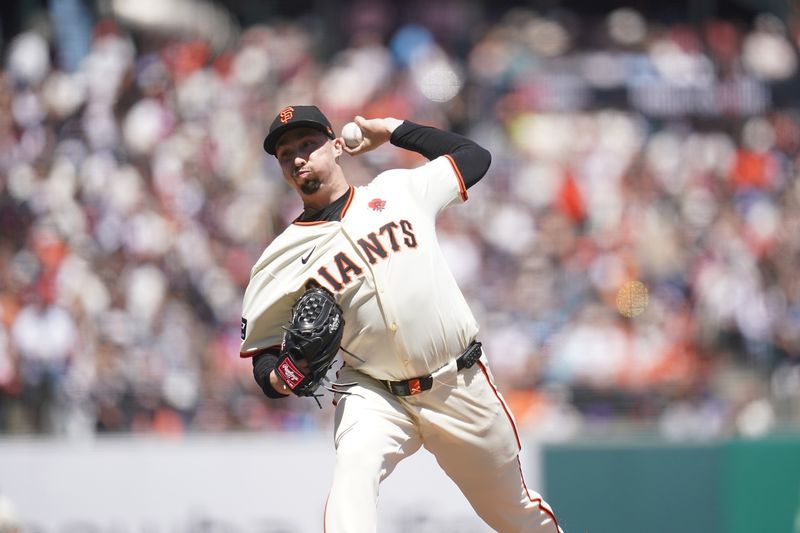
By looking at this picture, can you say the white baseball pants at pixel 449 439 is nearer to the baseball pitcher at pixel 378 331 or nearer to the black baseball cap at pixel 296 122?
the baseball pitcher at pixel 378 331

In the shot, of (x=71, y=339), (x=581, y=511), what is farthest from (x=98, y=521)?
(x=581, y=511)

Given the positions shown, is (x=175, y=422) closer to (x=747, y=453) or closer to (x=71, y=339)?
(x=71, y=339)

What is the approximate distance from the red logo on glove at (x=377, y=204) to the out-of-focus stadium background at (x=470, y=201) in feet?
11.3

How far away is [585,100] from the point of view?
12.8 metres

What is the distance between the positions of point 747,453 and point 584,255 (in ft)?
10.6

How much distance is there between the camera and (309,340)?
4.58 meters

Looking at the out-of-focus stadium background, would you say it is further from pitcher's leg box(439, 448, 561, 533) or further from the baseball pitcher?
the baseball pitcher

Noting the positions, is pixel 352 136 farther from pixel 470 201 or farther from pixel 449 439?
pixel 470 201

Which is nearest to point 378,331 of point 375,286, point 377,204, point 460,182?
point 375,286

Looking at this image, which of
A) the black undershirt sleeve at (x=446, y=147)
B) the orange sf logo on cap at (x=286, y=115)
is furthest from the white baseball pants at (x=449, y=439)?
the orange sf logo on cap at (x=286, y=115)

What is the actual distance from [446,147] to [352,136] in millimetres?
426

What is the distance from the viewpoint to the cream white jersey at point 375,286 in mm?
4828

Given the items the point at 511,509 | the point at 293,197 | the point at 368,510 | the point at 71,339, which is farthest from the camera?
the point at 293,197

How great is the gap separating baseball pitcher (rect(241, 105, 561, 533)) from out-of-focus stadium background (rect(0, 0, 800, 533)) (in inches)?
120
